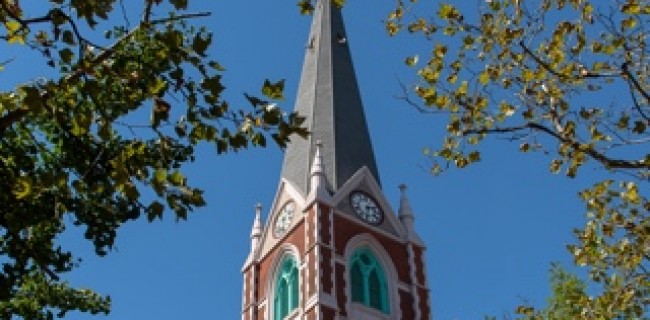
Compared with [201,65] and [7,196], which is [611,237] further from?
[7,196]

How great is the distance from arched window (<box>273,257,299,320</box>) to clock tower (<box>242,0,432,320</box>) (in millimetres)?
35

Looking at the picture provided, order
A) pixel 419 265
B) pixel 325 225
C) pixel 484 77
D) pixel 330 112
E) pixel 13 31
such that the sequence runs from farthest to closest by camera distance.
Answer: pixel 330 112 < pixel 419 265 < pixel 325 225 < pixel 484 77 < pixel 13 31

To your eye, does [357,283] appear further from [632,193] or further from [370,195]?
[632,193]

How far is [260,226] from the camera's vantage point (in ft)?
117

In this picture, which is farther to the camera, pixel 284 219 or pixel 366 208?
pixel 284 219

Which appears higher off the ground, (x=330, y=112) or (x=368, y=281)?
(x=330, y=112)

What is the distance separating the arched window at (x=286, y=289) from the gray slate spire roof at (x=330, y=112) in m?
3.05

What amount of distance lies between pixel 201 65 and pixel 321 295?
75.4 ft

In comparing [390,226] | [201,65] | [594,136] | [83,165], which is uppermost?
[390,226]

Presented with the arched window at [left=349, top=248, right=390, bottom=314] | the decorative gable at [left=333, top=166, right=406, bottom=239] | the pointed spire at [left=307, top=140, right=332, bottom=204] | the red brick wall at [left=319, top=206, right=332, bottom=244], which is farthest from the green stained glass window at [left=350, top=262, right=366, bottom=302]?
the pointed spire at [left=307, top=140, right=332, bottom=204]

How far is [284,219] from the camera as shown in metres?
34.0

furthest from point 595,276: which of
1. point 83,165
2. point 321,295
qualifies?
point 321,295

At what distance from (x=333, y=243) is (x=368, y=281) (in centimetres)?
187

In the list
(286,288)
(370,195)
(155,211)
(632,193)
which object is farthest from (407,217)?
(155,211)
